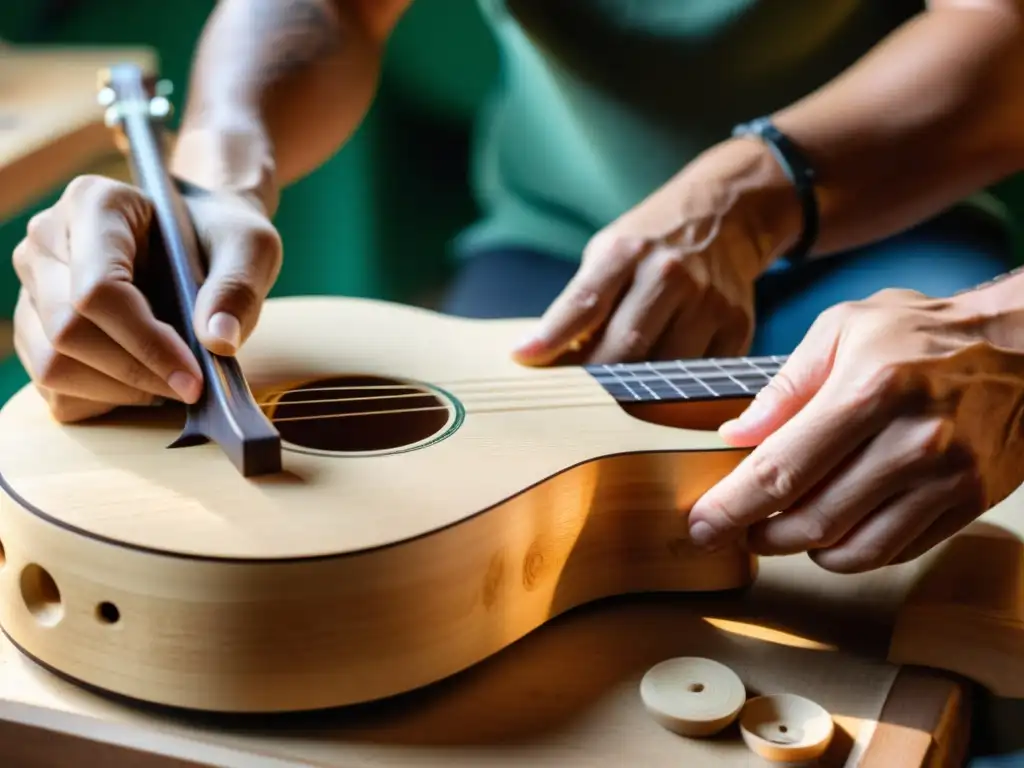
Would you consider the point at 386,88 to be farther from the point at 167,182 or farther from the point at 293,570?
the point at 293,570

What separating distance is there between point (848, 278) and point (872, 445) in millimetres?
527

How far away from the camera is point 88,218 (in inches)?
27.0

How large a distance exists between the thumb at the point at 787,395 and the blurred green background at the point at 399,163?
3.35ft

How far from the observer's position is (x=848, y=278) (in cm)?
108

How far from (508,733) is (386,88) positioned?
1221 millimetres

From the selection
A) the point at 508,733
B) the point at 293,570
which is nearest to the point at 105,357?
the point at 293,570

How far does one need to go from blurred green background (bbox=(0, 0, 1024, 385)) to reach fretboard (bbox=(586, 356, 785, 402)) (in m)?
0.89

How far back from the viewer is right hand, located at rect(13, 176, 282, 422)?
0.63 m

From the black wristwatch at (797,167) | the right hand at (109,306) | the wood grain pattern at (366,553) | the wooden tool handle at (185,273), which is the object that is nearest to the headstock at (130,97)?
the wooden tool handle at (185,273)

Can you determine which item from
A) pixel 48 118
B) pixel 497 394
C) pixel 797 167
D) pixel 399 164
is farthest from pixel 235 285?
pixel 399 164

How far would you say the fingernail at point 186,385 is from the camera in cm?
63

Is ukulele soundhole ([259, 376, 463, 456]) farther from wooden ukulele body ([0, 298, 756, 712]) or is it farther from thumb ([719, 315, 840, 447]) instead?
thumb ([719, 315, 840, 447])

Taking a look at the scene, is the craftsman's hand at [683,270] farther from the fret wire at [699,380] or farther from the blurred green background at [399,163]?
the blurred green background at [399,163]

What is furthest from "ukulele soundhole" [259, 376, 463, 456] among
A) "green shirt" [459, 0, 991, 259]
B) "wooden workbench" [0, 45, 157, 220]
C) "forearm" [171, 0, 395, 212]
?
"wooden workbench" [0, 45, 157, 220]
